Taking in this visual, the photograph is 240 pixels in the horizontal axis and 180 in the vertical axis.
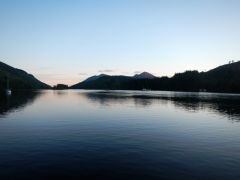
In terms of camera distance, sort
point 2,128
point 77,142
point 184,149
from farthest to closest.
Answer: point 2,128 → point 77,142 → point 184,149

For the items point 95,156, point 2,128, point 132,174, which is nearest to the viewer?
point 132,174

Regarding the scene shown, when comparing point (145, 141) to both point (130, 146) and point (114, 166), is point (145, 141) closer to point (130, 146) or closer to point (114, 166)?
point (130, 146)

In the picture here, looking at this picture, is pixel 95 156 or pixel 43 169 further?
pixel 95 156

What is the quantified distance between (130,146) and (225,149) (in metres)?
14.2

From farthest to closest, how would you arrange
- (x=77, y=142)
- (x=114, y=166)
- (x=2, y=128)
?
(x=2, y=128) → (x=77, y=142) → (x=114, y=166)

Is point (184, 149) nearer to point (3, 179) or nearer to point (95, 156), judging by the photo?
point (95, 156)

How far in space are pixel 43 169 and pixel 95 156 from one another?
7.35 m

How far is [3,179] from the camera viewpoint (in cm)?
2417

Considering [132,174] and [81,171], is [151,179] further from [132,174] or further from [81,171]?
[81,171]

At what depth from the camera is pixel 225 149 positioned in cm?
Result: 3903

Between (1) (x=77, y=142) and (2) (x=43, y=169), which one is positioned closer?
(2) (x=43, y=169)

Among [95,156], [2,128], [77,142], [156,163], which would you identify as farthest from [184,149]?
[2,128]

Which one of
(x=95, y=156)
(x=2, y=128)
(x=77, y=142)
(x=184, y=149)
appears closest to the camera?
(x=95, y=156)

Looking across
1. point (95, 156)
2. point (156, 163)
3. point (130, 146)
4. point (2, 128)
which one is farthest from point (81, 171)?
point (2, 128)
